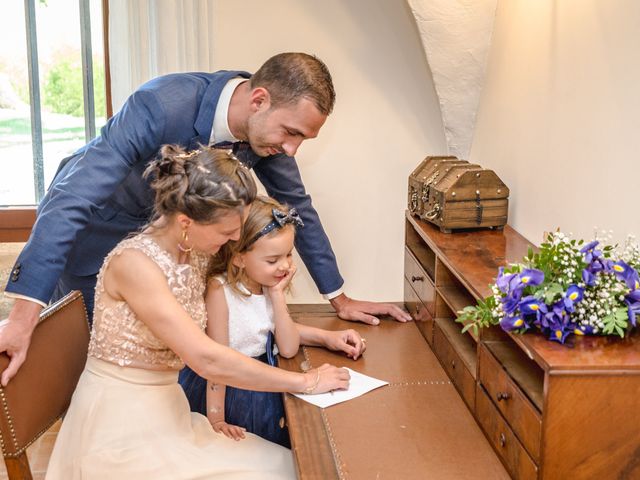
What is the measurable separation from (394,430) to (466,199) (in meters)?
1.00

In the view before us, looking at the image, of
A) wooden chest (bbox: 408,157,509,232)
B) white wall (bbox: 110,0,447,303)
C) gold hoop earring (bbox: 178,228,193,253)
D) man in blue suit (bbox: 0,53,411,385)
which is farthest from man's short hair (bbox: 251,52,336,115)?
white wall (bbox: 110,0,447,303)

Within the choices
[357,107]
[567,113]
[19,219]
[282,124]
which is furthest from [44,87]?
[567,113]

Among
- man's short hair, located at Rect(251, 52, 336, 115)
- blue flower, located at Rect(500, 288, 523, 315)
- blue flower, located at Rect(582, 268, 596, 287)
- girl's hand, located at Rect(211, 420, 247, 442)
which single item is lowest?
girl's hand, located at Rect(211, 420, 247, 442)

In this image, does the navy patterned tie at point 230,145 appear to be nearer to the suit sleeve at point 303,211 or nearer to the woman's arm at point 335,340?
the suit sleeve at point 303,211

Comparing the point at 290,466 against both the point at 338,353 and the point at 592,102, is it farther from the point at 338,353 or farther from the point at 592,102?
the point at 592,102

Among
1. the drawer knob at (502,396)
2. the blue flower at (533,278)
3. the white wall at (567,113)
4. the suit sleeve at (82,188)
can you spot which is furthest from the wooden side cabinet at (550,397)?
the suit sleeve at (82,188)

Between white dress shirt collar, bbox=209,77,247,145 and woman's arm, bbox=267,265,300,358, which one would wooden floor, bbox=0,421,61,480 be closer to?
woman's arm, bbox=267,265,300,358

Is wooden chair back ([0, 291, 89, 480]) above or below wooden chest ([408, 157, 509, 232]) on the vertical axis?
below

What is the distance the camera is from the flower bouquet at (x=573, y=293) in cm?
161

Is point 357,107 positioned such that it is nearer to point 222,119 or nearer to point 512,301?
point 222,119

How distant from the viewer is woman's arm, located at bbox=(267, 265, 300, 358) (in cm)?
244

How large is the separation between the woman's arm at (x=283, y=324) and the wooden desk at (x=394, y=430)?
0.04 meters

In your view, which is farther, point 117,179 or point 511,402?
point 117,179

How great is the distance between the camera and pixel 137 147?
2.32 meters
